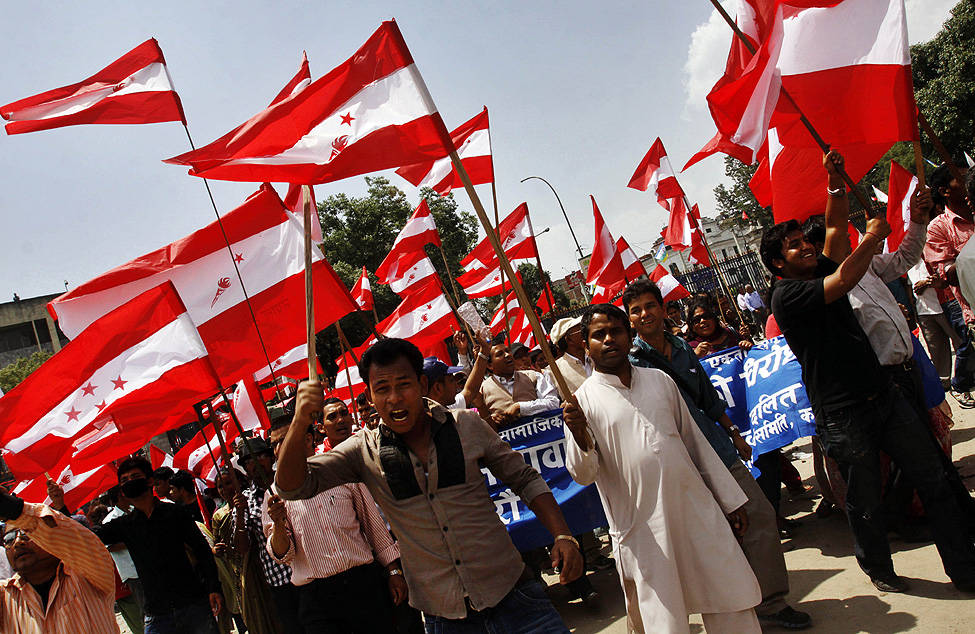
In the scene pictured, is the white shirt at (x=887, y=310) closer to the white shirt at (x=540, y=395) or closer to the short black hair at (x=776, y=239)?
the short black hair at (x=776, y=239)

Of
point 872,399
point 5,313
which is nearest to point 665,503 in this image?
point 872,399

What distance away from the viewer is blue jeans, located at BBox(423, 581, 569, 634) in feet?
8.93

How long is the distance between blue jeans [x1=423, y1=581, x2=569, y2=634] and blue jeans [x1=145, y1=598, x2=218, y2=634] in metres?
3.34

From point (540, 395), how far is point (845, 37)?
3.72 metres

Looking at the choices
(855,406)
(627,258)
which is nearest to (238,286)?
(855,406)

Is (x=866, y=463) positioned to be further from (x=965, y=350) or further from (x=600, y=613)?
(x=965, y=350)

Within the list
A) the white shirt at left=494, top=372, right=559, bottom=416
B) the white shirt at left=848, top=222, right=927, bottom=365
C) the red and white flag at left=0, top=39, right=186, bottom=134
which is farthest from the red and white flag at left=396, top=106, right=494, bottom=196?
the white shirt at left=848, top=222, right=927, bottom=365

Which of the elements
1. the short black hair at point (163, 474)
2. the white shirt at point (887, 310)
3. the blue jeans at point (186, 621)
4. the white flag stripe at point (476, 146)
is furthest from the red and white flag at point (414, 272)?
the white shirt at point (887, 310)

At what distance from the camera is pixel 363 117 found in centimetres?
373

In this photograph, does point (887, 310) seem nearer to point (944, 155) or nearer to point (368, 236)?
point (944, 155)

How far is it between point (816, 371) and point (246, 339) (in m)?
4.42

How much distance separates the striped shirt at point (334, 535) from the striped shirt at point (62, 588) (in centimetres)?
113

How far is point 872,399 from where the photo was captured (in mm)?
3775

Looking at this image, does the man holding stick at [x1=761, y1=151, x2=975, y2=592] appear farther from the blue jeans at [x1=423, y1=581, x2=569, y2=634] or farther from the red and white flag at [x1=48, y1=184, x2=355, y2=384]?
the red and white flag at [x1=48, y1=184, x2=355, y2=384]
